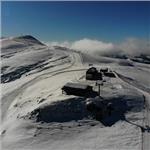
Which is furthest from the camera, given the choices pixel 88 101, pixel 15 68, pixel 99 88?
pixel 15 68

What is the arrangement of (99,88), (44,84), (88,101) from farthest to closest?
(44,84) → (99,88) → (88,101)

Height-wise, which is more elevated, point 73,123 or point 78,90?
point 78,90

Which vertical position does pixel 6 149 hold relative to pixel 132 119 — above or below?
below

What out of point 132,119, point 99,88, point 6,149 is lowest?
point 6,149

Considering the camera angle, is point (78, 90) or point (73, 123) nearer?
point (73, 123)

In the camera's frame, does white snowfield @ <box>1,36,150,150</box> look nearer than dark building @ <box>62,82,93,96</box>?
Yes

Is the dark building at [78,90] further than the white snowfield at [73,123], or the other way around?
the dark building at [78,90]

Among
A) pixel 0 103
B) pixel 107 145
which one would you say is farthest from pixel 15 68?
pixel 107 145

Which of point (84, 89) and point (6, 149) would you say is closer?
point (6, 149)

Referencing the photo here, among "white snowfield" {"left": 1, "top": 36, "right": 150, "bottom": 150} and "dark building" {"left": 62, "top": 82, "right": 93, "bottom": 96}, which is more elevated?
"dark building" {"left": 62, "top": 82, "right": 93, "bottom": 96}

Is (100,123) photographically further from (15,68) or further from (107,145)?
(15,68)

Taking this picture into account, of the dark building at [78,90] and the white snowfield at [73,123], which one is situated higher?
the dark building at [78,90]
